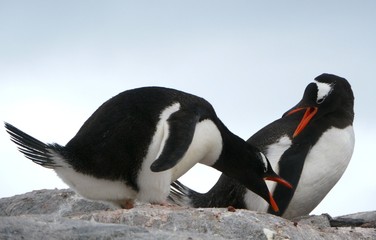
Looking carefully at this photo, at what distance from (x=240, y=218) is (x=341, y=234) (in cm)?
111

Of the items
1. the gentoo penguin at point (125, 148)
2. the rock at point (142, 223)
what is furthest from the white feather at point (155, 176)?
the rock at point (142, 223)

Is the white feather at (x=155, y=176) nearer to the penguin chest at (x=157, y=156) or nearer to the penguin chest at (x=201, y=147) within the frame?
the penguin chest at (x=157, y=156)

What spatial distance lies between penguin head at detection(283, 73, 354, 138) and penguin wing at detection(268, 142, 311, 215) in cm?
49

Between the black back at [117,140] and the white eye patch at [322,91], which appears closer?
the black back at [117,140]

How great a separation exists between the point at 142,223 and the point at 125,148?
4.01ft

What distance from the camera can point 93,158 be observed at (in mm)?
7180

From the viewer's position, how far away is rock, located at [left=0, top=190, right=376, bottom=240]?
4652 millimetres

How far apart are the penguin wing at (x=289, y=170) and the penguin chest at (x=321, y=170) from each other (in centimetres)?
11

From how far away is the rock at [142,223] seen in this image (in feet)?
15.3

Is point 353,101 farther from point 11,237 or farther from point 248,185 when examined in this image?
point 11,237

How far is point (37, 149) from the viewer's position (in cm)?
724

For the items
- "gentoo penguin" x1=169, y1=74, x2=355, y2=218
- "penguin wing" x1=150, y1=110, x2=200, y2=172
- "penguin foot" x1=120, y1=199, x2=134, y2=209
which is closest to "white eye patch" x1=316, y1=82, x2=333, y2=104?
"gentoo penguin" x1=169, y1=74, x2=355, y2=218

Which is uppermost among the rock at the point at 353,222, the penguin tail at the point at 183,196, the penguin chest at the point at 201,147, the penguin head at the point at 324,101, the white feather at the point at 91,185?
the penguin head at the point at 324,101

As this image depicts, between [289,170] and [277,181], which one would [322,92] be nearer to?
[289,170]
